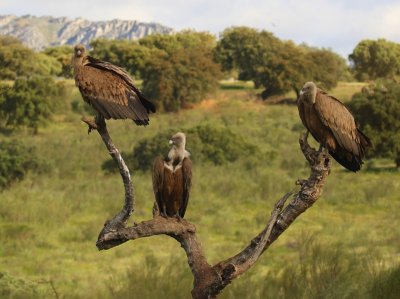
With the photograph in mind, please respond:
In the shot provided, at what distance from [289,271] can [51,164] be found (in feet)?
59.5

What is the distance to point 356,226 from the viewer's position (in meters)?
16.4

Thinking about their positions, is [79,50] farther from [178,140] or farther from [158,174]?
[158,174]

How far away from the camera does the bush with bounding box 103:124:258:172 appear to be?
24.5m

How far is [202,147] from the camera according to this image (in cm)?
2530

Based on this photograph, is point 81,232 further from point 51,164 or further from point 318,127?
point 318,127

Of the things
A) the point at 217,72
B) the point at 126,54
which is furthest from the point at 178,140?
the point at 126,54

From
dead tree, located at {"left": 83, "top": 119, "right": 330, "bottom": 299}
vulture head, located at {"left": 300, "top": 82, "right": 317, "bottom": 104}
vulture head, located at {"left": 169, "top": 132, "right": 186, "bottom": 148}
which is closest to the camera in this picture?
dead tree, located at {"left": 83, "top": 119, "right": 330, "bottom": 299}

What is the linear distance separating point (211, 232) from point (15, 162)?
32.0 ft

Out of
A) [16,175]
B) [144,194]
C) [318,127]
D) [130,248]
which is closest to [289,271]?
[318,127]

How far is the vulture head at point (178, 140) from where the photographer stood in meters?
4.25

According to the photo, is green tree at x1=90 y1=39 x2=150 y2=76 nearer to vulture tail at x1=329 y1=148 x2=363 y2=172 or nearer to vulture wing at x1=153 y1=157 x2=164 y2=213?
vulture tail at x1=329 y1=148 x2=363 y2=172

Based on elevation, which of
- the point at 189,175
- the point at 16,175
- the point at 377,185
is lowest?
the point at 16,175

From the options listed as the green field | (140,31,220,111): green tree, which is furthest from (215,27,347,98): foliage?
the green field

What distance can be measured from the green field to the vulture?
3.01 meters
